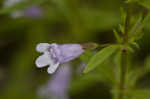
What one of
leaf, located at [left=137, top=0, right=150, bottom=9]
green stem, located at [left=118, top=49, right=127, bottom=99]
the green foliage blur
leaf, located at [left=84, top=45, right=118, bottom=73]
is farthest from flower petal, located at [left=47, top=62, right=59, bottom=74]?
the green foliage blur

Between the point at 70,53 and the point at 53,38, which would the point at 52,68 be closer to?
the point at 70,53

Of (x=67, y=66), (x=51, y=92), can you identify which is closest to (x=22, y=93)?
(x=51, y=92)

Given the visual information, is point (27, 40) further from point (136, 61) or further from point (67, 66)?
point (136, 61)

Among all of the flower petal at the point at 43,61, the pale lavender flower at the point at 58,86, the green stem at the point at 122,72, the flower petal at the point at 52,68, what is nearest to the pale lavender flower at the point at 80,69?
the pale lavender flower at the point at 58,86

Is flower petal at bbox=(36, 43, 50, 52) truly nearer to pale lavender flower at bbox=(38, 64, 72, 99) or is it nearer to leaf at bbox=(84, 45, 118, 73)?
leaf at bbox=(84, 45, 118, 73)

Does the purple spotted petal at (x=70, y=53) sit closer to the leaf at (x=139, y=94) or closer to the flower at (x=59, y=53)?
the flower at (x=59, y=53)
